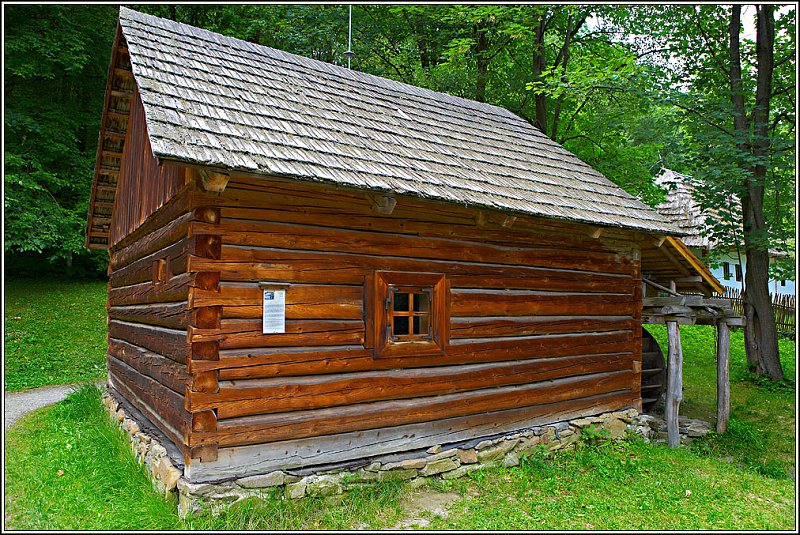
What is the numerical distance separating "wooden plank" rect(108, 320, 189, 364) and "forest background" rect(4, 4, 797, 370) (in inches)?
321

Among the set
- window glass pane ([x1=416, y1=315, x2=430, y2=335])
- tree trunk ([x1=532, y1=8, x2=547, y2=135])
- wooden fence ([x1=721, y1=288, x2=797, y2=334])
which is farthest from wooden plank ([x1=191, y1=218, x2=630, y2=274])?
wooden fence ([x1=721, y1=288, x2=797, y2=334])

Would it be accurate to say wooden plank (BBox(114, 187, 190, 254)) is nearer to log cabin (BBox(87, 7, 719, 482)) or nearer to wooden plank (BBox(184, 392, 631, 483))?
log cabin (BBox(87, 7, 719, 482))

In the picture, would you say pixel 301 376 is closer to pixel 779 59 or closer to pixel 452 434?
pixel 452 434

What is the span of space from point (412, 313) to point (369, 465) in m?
1.51

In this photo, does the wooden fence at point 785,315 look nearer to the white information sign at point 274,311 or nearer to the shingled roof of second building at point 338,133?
the shingled roof of second building at point 338,133

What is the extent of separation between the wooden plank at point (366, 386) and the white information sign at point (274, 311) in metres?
0.45

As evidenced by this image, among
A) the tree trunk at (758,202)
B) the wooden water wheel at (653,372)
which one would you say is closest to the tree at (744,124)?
the tree trunk at (758,202)

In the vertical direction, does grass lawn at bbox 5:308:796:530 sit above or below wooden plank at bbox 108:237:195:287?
below

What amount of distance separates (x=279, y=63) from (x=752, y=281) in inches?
388

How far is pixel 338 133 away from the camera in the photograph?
6051mm

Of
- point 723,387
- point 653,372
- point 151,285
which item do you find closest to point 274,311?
point 151,285

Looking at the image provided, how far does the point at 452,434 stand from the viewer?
609 cm

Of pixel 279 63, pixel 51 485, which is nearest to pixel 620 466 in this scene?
pixel 51 485

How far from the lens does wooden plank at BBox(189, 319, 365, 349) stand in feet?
15.8
